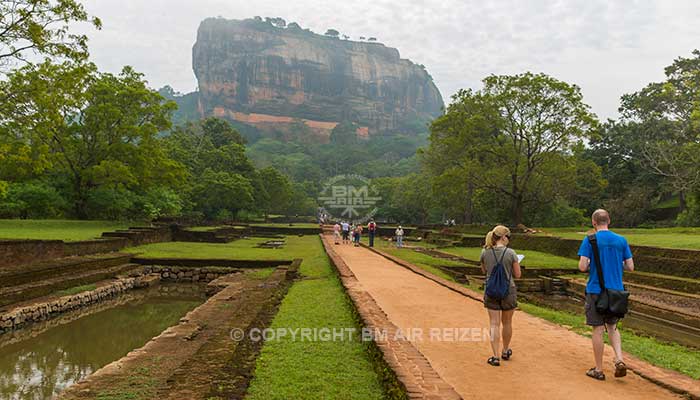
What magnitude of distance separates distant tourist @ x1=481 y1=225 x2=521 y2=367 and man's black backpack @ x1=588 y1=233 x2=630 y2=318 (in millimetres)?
786

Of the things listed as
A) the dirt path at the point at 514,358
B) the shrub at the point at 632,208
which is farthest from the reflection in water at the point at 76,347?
the shrub at the point at 632,208

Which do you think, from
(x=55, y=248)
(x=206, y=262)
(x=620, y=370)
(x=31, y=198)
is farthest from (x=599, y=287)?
(x=31, y=198)

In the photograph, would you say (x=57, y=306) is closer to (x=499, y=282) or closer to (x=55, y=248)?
(x=55, y=248)

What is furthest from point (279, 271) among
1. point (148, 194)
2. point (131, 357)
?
point (148, 194)

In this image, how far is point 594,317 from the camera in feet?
15.1

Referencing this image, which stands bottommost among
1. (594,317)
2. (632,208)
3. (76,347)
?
(76,347)

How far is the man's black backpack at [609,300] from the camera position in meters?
4.46

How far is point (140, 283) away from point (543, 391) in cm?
1459

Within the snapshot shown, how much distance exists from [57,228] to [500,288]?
81.6ft

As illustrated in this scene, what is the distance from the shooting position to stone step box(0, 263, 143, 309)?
10755 millimetres

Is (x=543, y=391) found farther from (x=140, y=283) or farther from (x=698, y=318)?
(x=140, y=283)

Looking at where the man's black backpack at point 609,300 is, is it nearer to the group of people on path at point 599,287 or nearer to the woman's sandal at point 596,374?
the group of people on path at point 599,287

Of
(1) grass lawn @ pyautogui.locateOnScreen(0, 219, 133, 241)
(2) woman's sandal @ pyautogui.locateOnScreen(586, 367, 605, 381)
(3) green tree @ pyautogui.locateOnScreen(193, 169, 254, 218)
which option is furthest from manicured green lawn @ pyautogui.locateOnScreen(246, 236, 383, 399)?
(3) green tree @ pyautogui.locateOnScreen(193, 169, 254, 218)

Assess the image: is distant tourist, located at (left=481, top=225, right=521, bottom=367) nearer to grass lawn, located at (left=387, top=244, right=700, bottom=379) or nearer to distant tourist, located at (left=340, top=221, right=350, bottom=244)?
grass lawn, located at (left=387, top=244, right=700, bottom=379)
